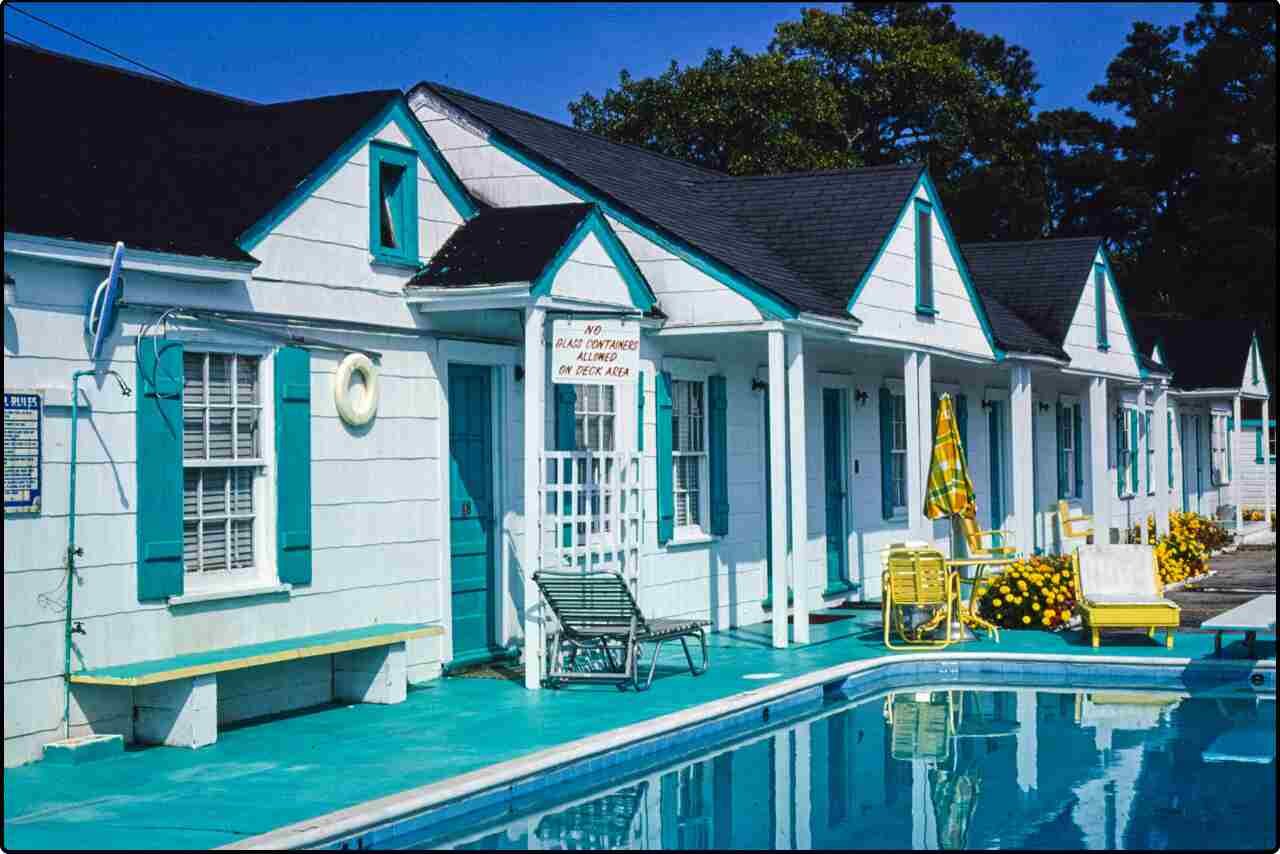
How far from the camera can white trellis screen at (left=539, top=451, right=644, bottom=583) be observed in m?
12.2

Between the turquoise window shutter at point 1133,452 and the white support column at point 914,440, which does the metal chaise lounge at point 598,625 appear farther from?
the turquoise window shutter at point 1133,452

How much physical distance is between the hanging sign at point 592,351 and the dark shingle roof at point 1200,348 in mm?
20816

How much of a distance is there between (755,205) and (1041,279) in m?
7.19

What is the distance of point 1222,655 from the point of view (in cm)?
1339

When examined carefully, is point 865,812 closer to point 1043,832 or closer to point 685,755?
point 1043,832

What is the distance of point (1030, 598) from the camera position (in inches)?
617

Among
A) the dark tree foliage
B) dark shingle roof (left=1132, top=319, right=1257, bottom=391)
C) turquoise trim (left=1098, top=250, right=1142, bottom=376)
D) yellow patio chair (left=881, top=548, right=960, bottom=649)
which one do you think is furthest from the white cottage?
the dark tree foliage

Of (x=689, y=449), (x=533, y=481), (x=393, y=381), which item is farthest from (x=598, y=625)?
(x=689, y=449)

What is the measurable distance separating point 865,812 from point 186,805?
3565 millimetres

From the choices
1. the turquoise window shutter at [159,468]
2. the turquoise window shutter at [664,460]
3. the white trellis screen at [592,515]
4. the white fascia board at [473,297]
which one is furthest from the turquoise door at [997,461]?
the turquoise window shutter at [159,468]

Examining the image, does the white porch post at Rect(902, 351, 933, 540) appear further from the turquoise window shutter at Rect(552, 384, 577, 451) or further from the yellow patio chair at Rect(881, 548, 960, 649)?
the turquoise window shutter at Rect(552, 384, 577, 451)

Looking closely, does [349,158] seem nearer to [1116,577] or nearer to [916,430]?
[916,430]

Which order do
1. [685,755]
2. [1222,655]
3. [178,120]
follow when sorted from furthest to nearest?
[1222,655]
[178,120]
[685,755]

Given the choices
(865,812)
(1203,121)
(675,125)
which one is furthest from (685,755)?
(1203,121)
